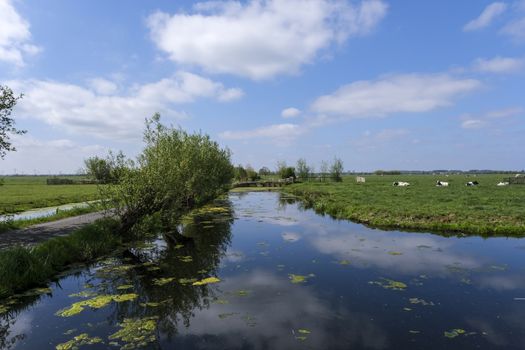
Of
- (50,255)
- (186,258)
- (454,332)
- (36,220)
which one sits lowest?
(454,332)

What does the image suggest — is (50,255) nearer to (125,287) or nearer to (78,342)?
(125,287)

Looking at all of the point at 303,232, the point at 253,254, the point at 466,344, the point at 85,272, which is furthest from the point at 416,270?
the point at 85,272

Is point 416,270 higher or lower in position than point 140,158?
lower

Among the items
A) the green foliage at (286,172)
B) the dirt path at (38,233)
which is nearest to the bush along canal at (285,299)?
the dirt path at (38,233)

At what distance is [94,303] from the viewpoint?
1215 cm

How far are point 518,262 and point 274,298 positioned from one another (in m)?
12.3

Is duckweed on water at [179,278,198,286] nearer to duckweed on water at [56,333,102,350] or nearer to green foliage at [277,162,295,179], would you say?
duckweed on water at [56,333,102,350]

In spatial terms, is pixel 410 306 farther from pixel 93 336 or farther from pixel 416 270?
pixel 93 336

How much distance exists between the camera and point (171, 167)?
77.1 feet

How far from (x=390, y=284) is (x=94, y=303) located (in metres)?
10.7

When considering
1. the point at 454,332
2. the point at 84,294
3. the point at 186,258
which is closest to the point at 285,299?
the point at 454,332

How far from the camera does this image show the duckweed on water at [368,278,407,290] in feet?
43.8

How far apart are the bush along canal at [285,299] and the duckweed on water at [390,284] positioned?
11 cm

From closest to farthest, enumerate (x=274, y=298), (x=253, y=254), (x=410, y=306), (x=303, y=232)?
(x=410, y=306) < (x=274, y=298) < (x=253, y=254) < (x=303, y=232)
